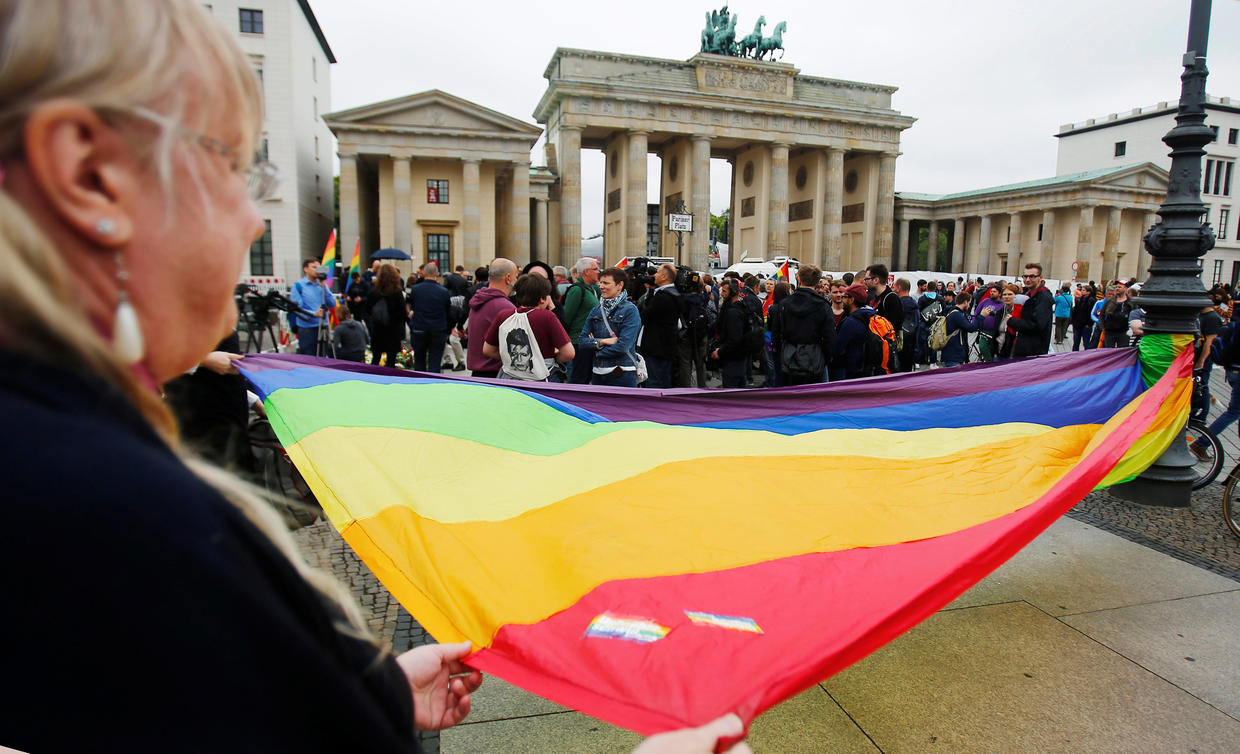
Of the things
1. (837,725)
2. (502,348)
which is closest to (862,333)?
(502,348)

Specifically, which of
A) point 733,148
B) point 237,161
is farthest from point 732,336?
point 733,148

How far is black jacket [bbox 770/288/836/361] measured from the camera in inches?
335

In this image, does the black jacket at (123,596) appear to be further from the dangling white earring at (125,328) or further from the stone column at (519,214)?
the stone column at (519,214)

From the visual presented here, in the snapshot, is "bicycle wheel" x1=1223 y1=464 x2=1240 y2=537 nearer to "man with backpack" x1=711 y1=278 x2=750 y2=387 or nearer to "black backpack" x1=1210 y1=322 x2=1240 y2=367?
"black backpack" x1=1210 y1=322 x2=1240 y2=367

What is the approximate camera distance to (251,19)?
1436 inches

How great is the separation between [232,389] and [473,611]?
3.58m

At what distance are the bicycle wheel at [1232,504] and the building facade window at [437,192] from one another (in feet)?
133

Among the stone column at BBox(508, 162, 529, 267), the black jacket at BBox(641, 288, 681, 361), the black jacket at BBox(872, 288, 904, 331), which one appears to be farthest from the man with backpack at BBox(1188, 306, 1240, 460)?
the stone column at BBox(508, 162, 529, 267)

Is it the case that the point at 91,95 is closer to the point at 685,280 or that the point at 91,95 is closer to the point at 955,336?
the point at 685,280

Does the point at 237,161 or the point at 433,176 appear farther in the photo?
the point at 433,176

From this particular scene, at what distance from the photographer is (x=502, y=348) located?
6215 millimetres

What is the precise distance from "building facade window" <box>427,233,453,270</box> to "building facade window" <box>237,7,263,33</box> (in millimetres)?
12804

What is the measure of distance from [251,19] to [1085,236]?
5426cm

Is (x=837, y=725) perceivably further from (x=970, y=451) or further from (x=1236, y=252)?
(x=1236, y=252)
